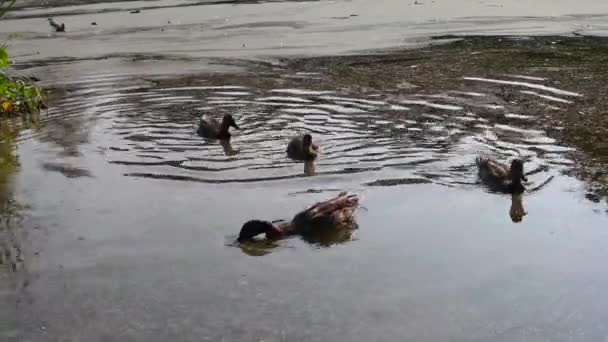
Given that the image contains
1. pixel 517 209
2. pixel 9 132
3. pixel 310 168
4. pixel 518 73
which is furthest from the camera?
pixel 518 73

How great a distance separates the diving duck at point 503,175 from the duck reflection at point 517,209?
6 centimetres

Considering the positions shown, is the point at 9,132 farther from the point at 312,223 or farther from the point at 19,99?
the point at 312,223

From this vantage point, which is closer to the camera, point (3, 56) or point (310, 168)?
point (310, 168)

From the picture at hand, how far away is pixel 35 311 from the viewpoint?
456cm

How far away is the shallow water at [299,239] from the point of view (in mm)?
4363

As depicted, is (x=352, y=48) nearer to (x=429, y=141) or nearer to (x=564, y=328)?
(x=429, y=141)

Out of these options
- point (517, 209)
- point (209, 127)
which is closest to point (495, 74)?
point (209, 127)

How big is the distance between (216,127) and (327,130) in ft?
3.85

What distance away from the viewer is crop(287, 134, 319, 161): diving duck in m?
7.25

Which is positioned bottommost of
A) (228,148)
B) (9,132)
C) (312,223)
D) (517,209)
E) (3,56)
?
(517,209)

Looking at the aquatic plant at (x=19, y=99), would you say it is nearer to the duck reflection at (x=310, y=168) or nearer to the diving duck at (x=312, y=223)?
the duck reflection at (x=310, y=168)

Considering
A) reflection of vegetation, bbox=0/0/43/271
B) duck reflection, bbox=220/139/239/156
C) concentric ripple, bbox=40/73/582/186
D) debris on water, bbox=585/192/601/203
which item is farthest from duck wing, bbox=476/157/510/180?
reflection of vegetation, bbox=0/0/43/271

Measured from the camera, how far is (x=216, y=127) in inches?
332

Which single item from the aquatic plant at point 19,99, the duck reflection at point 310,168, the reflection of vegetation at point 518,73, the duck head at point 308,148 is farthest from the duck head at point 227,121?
the reflection of vegetation at point 518,73
